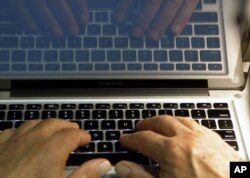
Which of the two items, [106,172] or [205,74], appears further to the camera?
[205,74]

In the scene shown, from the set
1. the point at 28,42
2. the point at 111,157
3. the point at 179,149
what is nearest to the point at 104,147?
the point at 111,157

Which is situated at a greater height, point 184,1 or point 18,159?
point 184,1

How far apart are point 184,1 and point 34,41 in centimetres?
28

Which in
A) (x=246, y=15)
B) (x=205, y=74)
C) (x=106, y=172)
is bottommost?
(x=106, y=172)

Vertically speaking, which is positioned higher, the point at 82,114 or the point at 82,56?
the point at 82,56

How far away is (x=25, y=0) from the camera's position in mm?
712

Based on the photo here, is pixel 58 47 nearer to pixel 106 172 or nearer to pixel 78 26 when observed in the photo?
pixel 78 26

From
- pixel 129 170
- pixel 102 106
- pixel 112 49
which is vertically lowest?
pixel 129 170

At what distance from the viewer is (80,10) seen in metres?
0.73

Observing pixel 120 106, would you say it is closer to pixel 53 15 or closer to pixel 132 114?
pixel 132 114

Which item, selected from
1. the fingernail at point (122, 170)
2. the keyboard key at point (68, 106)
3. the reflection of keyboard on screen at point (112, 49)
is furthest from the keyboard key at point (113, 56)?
the fingernail at point (122, 170)

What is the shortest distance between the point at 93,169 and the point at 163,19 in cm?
30

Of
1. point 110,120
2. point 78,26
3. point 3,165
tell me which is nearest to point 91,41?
point 78,26

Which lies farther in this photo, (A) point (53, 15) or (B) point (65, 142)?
(A) point (53, 15)
